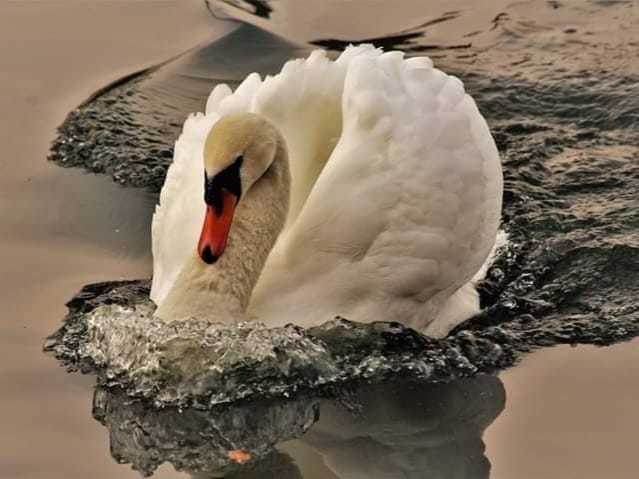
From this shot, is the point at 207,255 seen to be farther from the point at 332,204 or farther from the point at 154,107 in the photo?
the point at 154,107

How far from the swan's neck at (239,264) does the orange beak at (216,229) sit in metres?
0.08

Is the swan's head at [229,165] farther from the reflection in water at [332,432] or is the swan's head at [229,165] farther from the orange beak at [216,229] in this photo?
the reflection in water at [332,432]

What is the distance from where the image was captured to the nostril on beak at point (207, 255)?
7023mm

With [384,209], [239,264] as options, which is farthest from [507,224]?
[239,264]

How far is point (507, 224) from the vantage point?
8969 mm

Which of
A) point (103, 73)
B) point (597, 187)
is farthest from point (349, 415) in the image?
point (103, 73)

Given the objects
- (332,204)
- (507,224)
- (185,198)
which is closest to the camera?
(332,204)

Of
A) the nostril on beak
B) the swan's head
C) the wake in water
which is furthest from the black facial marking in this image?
the wake in water

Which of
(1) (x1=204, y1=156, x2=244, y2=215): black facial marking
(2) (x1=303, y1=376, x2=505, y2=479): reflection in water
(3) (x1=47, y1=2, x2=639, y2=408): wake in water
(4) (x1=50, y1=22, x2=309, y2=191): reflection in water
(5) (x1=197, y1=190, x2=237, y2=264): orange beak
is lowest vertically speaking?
(4) (x1=50, y1=22, x2=309, y2=191): reflection in water

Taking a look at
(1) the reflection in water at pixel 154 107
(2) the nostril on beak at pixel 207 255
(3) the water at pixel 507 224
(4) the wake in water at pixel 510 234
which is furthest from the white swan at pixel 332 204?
(1) the reflection in water at pixel 154 107

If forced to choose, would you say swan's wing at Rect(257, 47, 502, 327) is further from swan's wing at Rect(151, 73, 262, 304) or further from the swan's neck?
swan's wing at Rect(151, 73, 262, 304)

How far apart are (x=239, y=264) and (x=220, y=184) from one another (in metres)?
0.38

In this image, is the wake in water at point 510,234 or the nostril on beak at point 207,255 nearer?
the nostril on beak at point 207,255

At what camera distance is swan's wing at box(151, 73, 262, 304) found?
7488 mm
